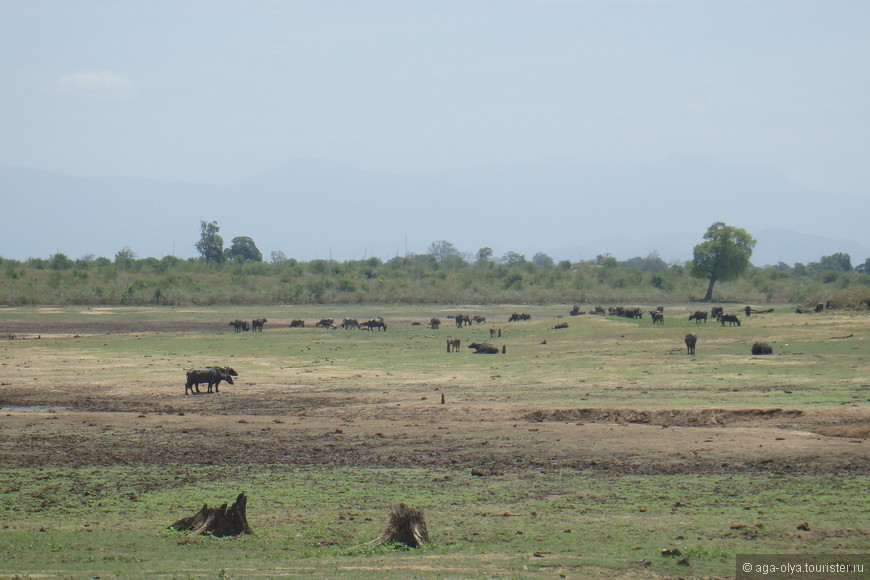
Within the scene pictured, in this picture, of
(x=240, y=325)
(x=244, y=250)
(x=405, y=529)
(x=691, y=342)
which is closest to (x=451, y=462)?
(x=405, y=529)

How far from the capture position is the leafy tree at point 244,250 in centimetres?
13600

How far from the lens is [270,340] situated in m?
42.0

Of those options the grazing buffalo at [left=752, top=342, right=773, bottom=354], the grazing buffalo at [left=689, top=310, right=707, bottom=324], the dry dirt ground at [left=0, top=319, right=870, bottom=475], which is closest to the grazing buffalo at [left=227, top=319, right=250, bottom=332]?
the grazing buffalo at [left=689, top=310, right=707, bottom=324]

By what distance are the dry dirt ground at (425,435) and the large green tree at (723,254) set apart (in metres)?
69.2

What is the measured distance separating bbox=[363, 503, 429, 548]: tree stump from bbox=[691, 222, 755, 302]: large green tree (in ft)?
Result: 263

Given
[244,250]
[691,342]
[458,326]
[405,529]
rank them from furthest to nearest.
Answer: [244,250] < [458,326] < [691,342] < [405,529]

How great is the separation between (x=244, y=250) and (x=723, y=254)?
80.5 metres

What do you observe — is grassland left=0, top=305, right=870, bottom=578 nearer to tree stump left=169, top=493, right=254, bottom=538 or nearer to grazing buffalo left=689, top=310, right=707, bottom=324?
tree stump left=169, top=493, right=254, bottom=538

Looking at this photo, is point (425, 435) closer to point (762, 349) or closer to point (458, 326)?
point (762, 349)

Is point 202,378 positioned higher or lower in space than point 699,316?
lower

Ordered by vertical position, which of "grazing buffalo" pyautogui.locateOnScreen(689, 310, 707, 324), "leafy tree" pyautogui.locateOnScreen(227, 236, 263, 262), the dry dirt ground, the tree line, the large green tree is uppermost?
"leafy tree" pyautogui.locateOnScreen(227, 236, 263, 262)

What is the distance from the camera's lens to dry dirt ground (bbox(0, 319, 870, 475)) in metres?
14.0

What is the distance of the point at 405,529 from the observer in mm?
9094

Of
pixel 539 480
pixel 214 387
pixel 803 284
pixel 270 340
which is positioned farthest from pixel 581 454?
pixel 803 284
